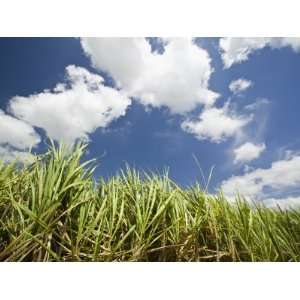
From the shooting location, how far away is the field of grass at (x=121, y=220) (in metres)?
1.58

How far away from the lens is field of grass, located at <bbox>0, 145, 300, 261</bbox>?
1577mm

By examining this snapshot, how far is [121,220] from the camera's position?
5.45ft
